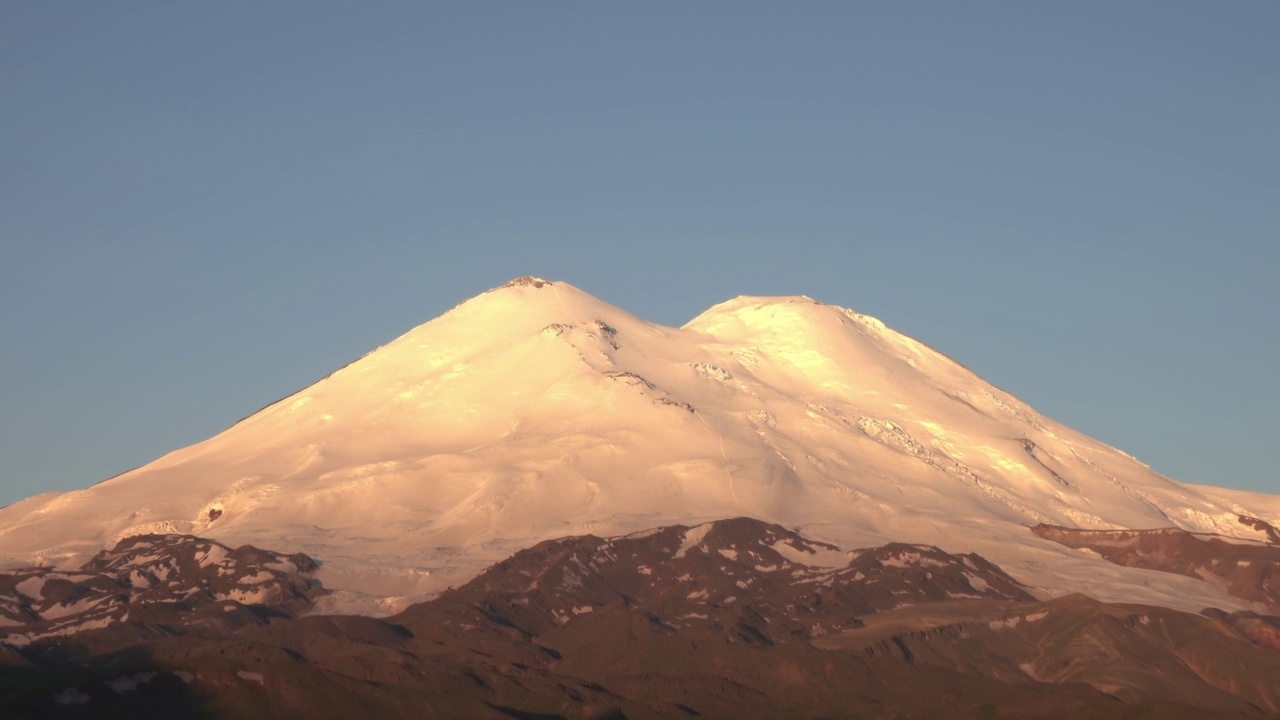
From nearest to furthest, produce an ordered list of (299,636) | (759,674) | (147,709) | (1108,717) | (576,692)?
(147,709), (1108,717), (576,692), (759,674), (299,636)

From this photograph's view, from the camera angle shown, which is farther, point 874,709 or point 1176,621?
point 1176,621

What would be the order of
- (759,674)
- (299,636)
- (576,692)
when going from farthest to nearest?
(299,636) < (759,674) < (576,692)

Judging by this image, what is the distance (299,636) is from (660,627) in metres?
37.0

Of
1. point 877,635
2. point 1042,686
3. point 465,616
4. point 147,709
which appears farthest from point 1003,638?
point 147,709

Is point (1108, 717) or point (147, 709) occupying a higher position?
point (147, 709)

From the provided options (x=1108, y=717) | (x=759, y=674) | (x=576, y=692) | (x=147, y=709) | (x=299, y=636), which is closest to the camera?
(x=147, y=709)

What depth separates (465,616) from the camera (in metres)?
198

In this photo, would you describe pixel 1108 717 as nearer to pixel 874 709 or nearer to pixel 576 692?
pixel 874 709

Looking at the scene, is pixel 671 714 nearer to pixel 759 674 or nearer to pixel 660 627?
pixel 759 674

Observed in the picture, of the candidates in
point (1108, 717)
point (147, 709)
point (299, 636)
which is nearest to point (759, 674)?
point (1108, 717)

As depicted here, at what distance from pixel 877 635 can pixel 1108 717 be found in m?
45.6

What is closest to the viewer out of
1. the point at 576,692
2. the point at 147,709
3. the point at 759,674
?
the point at 147,709

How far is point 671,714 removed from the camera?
153 metres

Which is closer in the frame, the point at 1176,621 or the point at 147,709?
the point at 147,709
